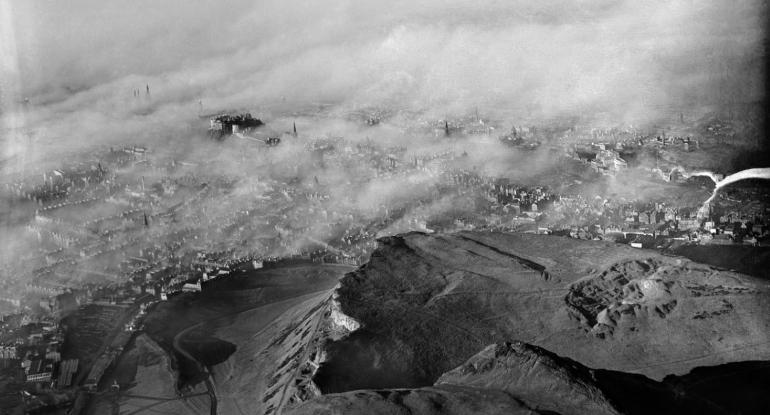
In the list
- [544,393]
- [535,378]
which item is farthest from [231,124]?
[544,393]

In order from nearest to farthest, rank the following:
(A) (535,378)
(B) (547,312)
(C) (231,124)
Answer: (A) (535,378) → (B) (547,312) → (C) (231,124)

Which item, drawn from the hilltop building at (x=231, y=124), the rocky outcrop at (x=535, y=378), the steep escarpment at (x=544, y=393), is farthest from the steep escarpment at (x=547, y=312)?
the hilltop building at (x=231, y=124)

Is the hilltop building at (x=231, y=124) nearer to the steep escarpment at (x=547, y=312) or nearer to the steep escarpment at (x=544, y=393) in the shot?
the steep escarpment at (x=547, y=312)

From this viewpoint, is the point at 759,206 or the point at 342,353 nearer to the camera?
the point at 342,353

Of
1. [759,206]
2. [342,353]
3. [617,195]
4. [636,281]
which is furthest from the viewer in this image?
[617,195]

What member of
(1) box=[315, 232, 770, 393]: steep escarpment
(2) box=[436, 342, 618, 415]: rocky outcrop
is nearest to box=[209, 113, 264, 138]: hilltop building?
(1) box=[315, 232, 770, 393]: steep escarpment

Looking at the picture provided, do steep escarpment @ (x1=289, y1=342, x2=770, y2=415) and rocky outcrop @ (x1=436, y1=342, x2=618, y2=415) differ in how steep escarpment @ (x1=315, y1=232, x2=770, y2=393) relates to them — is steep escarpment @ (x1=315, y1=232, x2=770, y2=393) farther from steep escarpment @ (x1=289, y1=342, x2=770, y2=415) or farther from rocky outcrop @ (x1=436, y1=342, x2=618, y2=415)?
rocky outcrop @ (x1=436, y1=342, x2=618, y2=415)

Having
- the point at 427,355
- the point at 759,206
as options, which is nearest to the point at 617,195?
the point at 759,206

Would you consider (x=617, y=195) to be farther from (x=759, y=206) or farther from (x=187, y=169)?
(x=187, y=169)

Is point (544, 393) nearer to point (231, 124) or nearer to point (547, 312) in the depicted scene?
point (547, 312)
